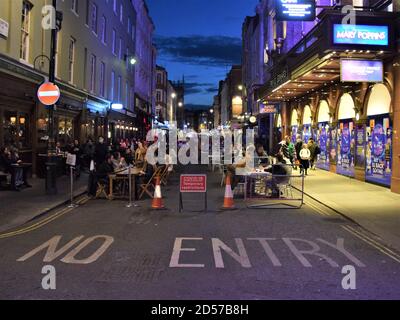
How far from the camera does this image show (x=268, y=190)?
14.6 metres

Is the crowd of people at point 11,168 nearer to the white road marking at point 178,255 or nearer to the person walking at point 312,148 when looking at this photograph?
the white road marking at point 178,255

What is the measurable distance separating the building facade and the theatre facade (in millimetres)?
10167

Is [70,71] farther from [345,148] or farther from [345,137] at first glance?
[345,148]

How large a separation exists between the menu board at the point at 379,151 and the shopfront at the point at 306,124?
9419 millimetres

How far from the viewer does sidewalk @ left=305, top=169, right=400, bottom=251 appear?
930 centimetres

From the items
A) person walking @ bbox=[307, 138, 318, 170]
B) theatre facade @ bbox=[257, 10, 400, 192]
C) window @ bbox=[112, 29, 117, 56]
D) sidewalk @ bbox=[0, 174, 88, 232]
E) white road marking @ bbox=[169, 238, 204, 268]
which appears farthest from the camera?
window @ bbox=[112, 29, 117, 56]

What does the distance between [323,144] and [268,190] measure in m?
10.6

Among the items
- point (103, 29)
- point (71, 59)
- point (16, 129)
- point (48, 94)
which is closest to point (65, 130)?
point (71, 59)

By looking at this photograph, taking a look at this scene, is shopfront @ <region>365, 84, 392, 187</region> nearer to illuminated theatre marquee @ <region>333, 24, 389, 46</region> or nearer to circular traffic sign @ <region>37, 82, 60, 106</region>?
illuminated theatre marquee @ <region>333, 24, 389, 46</region>

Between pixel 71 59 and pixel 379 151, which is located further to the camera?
pixel 71 59

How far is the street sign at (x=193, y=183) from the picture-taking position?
11500 millimetres

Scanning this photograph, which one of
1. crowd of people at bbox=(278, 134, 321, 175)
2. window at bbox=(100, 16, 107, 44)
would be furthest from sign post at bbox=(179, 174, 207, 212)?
window at bbox=(100, 16, 107, 44)

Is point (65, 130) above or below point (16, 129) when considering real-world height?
above

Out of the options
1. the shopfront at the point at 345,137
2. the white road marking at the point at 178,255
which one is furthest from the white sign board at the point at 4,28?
the shopfront at the point at 345,137
